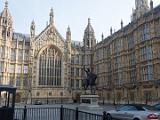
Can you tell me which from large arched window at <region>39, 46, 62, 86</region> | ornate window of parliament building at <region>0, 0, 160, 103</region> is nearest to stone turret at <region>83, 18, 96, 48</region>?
ornate window of parliament building at <region>0, 0, 160, 103</region>

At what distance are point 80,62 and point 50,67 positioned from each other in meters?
10.1

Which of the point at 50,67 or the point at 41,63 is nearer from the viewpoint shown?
the point at 41,63

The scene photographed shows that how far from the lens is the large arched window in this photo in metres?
64.4

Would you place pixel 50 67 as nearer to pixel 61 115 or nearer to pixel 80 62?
pixel 80 62

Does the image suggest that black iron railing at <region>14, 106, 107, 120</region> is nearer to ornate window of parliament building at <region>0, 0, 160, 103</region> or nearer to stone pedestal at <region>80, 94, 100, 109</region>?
stone pedestal at <region>80, 94, 100, 109</region>

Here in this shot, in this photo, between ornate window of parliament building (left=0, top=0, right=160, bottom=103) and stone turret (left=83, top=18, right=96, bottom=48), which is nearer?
ornate window of parliament building (left=0, top=0, right=160, bottom=103)

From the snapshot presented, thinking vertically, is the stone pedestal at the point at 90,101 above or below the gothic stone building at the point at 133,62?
below

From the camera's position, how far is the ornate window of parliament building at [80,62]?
42.3m

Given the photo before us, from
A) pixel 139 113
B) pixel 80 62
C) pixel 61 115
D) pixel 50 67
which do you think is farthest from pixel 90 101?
pixel 80 62

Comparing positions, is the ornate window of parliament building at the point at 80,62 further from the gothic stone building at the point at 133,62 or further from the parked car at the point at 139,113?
the parked car at the point at 139,113

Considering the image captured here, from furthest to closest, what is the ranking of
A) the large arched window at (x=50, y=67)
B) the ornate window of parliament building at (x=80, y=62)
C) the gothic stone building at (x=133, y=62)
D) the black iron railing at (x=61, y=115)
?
the large arched window at (x=50, y=67), the ornate window of parliament building at (x=80, y=62), the gothic stone building at (x=133, y=62), the black iron railing at (x=61, y=115)

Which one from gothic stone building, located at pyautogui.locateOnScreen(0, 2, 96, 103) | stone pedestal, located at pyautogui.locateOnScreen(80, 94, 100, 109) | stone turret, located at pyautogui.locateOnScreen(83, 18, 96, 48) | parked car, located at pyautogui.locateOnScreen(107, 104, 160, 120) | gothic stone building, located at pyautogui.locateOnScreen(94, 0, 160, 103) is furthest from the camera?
stone turret, located at pyautogui.locateOnScreen(83, 18, 96, 48)

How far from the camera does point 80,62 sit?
7088cm

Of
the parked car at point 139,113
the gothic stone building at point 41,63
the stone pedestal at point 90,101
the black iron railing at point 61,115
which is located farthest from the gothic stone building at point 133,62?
the black iron railing at point 61,115
